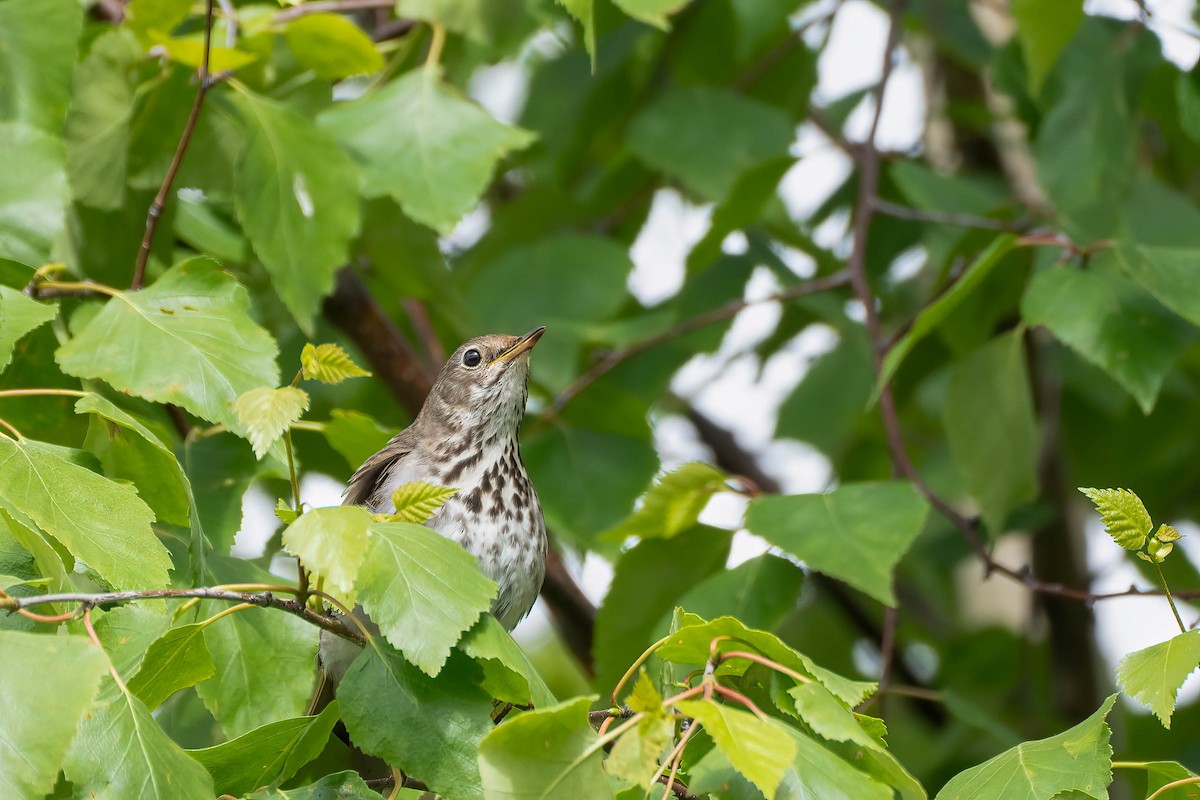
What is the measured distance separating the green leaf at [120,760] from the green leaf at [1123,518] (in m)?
1.71

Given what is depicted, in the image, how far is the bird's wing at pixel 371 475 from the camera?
14.9ft

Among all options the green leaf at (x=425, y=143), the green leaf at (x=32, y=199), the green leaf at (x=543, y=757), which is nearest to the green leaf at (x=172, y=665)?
the green leaf at (x=543, y=757)

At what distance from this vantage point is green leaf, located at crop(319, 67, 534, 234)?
4141 millimetres

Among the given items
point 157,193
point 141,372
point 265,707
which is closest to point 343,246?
point 157,193

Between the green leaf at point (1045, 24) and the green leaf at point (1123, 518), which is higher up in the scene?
the green leaf at point (1045, 24)

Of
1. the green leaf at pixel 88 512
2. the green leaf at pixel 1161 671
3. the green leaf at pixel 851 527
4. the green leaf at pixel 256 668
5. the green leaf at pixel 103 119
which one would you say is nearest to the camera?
the green leaf at pixel 1161 671

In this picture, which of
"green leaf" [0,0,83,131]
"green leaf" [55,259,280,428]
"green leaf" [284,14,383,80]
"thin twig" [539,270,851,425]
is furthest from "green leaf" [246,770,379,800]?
"thin twig" [539,270,851,425]

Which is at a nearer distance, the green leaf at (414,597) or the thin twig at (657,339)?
the green leaf at (414,597)

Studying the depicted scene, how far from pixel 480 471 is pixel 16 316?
1.86m

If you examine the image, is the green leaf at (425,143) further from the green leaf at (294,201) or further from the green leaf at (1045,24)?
the green leaf at (1045,24)

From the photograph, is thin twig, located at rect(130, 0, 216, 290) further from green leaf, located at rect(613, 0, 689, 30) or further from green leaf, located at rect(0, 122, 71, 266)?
green leaf, located at rect(613, 0, 689, 30)

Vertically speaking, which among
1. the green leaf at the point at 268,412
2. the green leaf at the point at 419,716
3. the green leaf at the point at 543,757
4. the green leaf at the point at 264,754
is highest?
the green leaf at the point at 268,412

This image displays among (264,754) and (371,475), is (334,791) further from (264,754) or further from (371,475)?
(371,475)

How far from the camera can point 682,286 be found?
6430mm
